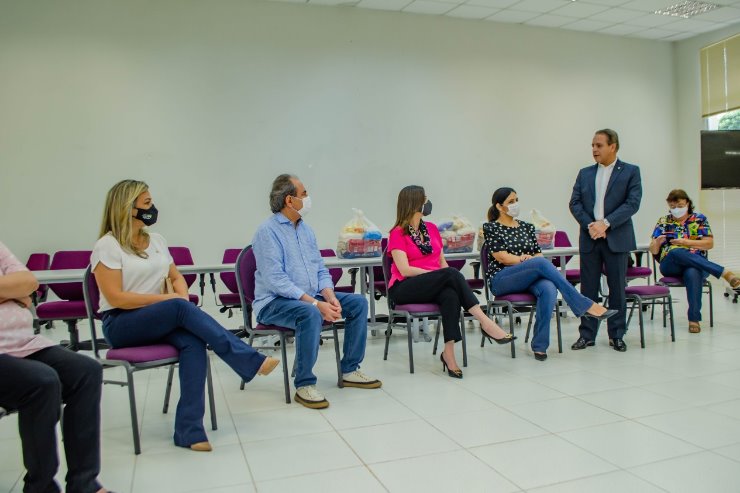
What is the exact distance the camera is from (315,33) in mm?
6945

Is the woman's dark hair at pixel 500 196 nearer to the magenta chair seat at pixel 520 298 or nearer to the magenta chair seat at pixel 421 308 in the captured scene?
the magenta chair seat at pixel 520 298

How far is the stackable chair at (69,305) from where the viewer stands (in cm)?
380

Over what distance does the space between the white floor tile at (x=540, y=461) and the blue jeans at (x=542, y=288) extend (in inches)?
58.6

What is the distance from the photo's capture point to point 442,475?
2.05m

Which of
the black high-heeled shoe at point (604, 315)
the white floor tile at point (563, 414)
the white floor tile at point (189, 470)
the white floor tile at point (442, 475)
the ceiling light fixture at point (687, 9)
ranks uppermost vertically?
the ceiling light fixture at point (687, 9)

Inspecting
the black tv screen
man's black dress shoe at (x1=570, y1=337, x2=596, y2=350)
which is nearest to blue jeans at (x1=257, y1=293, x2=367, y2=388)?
man's black dress shoe at (x1=570, y1=337, x2=596, y2=350)

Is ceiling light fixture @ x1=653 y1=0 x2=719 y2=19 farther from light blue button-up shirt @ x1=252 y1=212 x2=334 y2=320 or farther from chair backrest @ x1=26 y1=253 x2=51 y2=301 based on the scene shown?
chair backrest @ x1=26 y1=253 x2=51 y2=301

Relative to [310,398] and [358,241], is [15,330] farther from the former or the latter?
[358,241]

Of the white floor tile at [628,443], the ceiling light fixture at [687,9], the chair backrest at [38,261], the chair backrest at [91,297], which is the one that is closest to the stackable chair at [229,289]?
the chair backrest at [38,261]

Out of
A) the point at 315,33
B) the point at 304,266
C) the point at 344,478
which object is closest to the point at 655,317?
the point at 304,266

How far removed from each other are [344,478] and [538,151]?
682cm

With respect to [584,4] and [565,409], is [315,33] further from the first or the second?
[565,409]

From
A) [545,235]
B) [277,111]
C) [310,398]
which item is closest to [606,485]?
[310,398]

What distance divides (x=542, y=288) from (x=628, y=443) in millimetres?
1587
